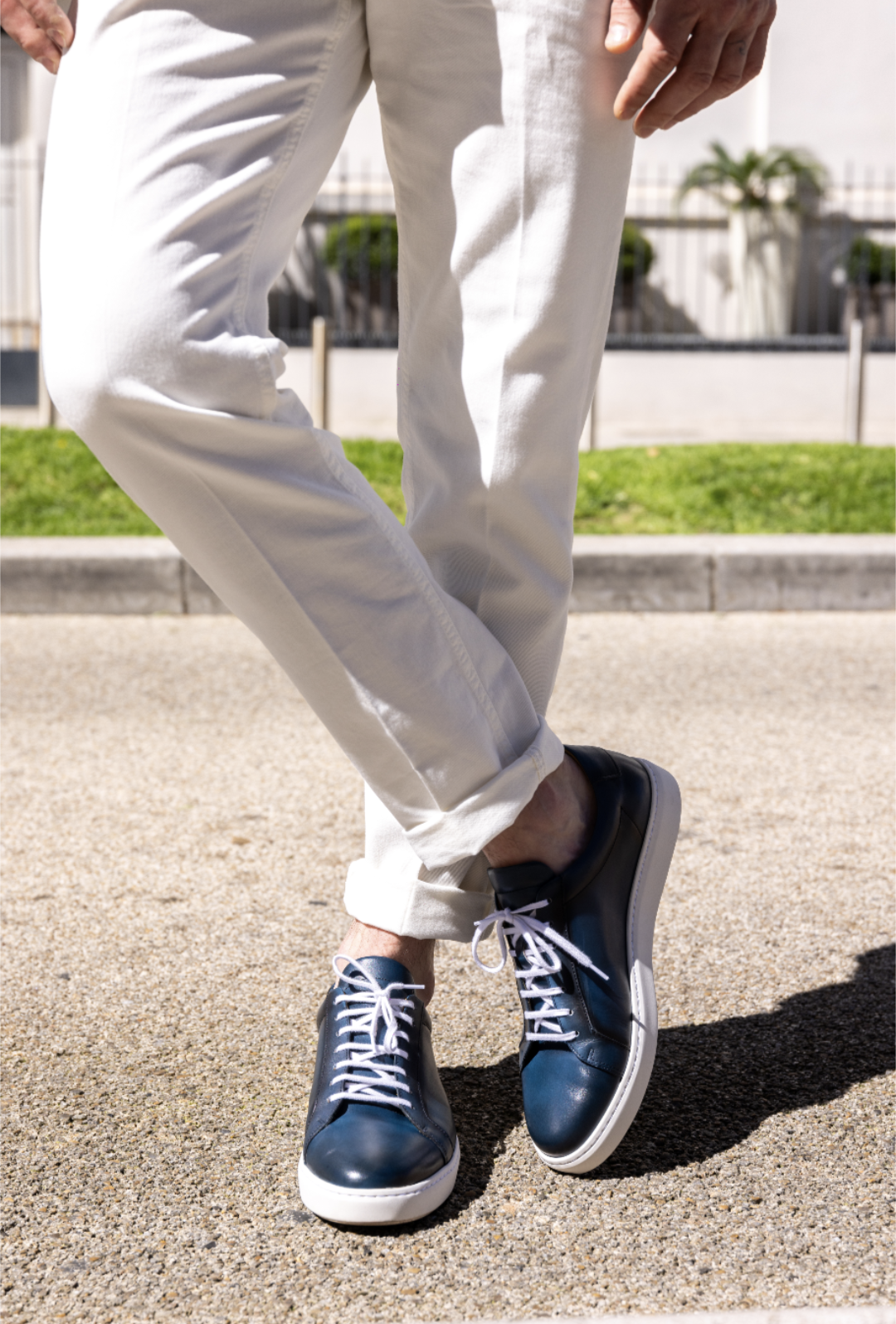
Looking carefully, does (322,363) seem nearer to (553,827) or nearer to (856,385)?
(856,385)

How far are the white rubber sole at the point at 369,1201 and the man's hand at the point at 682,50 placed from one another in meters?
1.06

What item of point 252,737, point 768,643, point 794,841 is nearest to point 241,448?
point 794,841

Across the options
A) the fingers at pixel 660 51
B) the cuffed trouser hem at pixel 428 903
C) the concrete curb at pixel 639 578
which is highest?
the fingers at pixel 660 51

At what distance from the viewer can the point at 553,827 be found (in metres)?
1.52

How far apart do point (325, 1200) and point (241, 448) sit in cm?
72

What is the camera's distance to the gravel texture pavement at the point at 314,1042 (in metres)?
1.24

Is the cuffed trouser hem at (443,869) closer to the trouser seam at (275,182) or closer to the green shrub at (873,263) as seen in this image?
the trouser seam at (275,182)

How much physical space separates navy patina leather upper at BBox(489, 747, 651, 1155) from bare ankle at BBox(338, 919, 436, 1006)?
0.35 feet

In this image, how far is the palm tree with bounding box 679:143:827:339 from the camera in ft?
48.3

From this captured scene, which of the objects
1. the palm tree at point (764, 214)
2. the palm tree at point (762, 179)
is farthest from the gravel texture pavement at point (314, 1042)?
the palm tree at point (762, 179)

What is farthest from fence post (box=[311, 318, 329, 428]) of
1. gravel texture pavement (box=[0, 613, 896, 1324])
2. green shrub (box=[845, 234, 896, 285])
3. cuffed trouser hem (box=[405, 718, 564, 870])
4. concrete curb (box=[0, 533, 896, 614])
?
green shrub (box=[845, 234, 896, 285])

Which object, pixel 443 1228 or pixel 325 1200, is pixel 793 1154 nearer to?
pixel 443 1228

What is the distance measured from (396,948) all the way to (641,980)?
280 mm

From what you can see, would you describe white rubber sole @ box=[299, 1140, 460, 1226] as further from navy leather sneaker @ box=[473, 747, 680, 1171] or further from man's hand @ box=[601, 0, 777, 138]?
man's hand @ box=[601, 0, 777, 138]
